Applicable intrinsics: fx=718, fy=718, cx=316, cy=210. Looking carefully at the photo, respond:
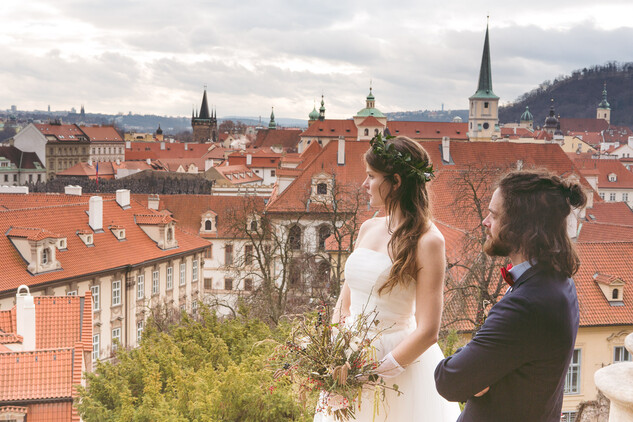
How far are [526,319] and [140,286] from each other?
94.7 ft

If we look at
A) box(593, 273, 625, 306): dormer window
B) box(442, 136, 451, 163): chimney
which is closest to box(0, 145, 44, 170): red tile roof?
box(442, 136, 451, 163): chimney

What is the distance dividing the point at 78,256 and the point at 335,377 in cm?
2565

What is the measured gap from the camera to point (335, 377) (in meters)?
3.52

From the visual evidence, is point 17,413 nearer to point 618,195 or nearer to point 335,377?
point 335,377

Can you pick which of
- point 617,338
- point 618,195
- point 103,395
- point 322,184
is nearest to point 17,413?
point 103,395

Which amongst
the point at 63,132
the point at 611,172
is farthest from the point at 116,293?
the point at 63,132

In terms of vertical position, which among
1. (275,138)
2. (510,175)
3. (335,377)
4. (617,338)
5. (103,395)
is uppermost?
(275,138)

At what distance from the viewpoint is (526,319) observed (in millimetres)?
2494

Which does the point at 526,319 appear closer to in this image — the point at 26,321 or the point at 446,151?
the point at 26,321

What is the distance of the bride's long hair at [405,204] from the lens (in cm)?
368

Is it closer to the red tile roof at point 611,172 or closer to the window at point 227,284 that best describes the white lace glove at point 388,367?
the window at point 227,284

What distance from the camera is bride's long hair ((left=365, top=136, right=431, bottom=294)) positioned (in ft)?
12.1

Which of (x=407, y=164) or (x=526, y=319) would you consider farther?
(x=407, y=164)

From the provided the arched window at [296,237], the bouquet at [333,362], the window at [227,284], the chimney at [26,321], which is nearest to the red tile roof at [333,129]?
the window at [227,284]
